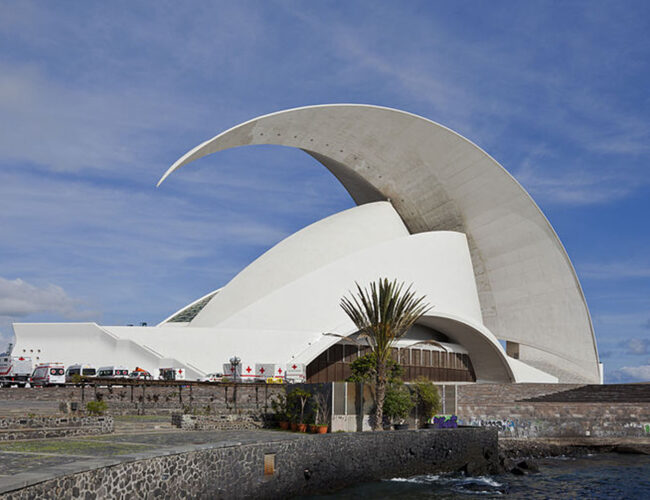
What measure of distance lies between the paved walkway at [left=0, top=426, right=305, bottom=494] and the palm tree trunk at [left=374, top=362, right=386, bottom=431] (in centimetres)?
298

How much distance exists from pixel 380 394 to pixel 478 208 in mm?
23861

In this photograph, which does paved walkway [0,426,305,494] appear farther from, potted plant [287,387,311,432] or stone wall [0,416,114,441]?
potted plant [287,387,311,432]

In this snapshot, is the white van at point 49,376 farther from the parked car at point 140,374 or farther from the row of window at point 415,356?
the row of window at point 415,356

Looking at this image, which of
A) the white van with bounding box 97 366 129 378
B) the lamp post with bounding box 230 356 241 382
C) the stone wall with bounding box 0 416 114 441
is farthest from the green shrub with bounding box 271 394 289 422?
the white van with bounding box 97 366 129 378

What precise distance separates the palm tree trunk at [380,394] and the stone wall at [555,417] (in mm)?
6823

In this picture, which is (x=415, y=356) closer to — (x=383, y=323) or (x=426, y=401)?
(x=426, y=401)

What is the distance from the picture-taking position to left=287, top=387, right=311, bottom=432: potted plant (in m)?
17.5

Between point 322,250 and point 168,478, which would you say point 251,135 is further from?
point 168,478

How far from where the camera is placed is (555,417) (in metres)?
24.0

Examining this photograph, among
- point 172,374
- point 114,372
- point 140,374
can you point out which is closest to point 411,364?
point 172,374

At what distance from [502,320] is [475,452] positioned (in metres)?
24.3

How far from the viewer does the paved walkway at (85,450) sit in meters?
8.02

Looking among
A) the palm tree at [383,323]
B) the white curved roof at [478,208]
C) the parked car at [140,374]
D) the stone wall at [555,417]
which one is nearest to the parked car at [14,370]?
the parked car at [140,374]

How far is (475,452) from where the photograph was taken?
1878 cm
